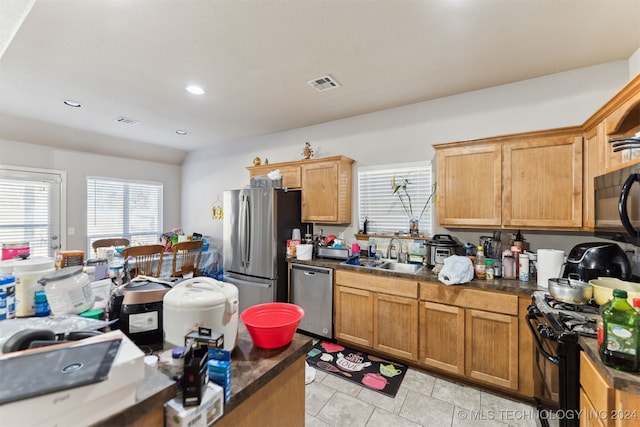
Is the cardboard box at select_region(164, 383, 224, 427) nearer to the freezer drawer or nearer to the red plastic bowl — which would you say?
the red plastic bowl

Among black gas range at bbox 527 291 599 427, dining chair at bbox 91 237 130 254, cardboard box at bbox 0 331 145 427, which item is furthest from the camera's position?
dining chair at bbox 91 237 130 254

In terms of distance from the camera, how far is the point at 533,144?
2.24 m

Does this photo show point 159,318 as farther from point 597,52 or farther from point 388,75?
point 597,52

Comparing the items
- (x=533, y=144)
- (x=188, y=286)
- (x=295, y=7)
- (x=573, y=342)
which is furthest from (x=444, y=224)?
(x=188, y=286)

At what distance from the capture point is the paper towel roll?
207cm

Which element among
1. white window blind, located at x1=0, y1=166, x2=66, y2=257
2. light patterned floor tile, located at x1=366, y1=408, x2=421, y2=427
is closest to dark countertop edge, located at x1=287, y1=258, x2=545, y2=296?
light patterned floor tile, located at x1=366, y1=408, x2=421, y2=427

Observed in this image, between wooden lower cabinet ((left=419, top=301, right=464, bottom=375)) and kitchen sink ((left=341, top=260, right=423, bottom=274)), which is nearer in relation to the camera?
wooden lower cabinet ((left=419, top=301, right=464, bottom=375))

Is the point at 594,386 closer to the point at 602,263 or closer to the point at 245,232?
the point at 602,263

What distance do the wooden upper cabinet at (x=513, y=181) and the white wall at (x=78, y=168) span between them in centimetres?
528

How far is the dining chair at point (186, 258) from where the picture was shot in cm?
391

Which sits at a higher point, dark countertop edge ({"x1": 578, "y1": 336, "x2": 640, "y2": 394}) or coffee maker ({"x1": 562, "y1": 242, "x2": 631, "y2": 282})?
coffee maker ({"x1": 562, "y1": 242, "x2": 631, "y2": 282})

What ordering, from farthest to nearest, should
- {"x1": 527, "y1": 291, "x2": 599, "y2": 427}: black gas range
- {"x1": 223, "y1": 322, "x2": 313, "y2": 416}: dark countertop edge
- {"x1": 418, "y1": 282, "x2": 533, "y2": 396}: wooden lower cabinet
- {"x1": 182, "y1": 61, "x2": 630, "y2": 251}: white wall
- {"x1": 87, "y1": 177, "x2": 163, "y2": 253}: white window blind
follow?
{"x1": 87, "y1": 177, "x2": 163, "y2": 253}: white window blind → {"x1": 182, "y1": 61, "x2": 630, "y2": 251}: white wall → {"x1": 418, "y1": 282, "x2": 533, "y2": 396}: wooden lower cabinet → {"x1": 527, "y1": 291, "x2": 599, "y2": 427}: black gas range → {"x1": 223, "y1": 322, "x2": 313, "y2": 416}: dark countertop edge

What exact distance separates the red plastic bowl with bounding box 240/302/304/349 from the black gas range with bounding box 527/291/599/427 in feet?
4.35

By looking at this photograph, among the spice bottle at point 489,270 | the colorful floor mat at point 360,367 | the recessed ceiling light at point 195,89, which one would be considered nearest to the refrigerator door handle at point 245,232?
the recessed ceiling light at point 195,89
